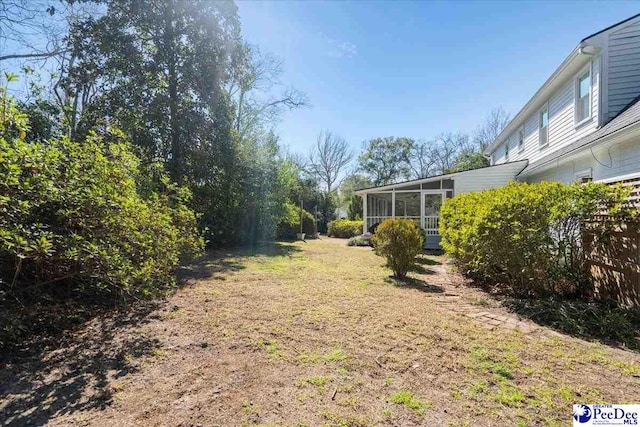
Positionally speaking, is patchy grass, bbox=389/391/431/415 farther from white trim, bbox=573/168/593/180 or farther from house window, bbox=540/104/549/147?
house window, bbox=540/104/549/147

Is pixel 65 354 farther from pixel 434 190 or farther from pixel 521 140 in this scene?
pixel 521 140

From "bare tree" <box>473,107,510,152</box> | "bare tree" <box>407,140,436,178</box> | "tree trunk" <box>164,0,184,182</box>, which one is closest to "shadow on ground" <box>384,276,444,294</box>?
"tree trunk" <box>164,0,184,182</box>

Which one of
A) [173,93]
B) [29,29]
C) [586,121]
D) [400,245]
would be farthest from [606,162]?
[29,29]

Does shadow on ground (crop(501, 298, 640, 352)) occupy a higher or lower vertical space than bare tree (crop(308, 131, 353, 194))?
lower

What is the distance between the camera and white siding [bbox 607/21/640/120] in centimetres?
736

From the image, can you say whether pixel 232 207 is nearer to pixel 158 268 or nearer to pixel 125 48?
pixel 125 48

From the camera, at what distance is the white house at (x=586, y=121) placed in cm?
608

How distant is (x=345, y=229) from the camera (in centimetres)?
2148

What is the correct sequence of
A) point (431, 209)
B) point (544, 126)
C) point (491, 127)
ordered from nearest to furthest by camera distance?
point (544, 126) → point (431, 209) → point (491, 127)

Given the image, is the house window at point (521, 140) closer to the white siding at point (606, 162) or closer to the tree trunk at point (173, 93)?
the white siding at point (606, 162)

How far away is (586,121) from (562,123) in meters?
1.44

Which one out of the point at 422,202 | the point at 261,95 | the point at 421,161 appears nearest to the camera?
the point at 422,202

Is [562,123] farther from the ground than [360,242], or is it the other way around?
[562,123]

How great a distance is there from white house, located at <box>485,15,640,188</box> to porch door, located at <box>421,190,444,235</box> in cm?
393
